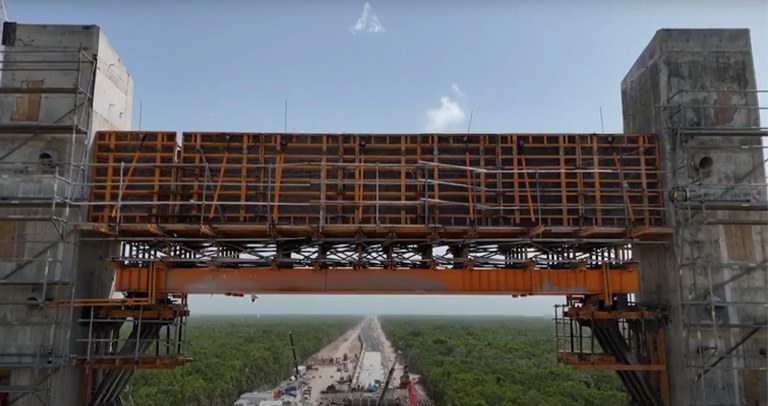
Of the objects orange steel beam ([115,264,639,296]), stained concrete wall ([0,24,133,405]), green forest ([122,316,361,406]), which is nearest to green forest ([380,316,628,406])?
green forest ([122,316,361,406])

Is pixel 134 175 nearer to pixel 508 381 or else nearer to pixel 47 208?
pixel 47 208

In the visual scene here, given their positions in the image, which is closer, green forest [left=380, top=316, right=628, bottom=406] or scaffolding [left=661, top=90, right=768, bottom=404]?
scaffolding [left=661, top=90, right=768, bottom=404]

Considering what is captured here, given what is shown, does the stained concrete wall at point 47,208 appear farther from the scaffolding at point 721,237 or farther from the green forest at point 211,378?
the green forest at point 211,378

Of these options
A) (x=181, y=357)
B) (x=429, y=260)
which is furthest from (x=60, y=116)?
(x=429, y=260)

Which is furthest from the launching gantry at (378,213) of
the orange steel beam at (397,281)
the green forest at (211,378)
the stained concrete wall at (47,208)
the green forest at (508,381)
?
the green forest at (508,381)

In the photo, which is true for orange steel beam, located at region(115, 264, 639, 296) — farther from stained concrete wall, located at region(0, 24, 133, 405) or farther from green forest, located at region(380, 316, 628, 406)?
green forest, located at region(380, 316, 628, 406)

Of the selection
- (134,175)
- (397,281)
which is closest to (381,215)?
(397,281)

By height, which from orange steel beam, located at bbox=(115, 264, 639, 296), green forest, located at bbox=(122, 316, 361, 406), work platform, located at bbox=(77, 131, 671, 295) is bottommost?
green forest, located at bbox=(122, 316, 361, 406)
